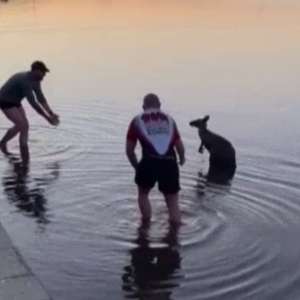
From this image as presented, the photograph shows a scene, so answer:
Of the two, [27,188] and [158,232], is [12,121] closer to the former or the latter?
[27,188]

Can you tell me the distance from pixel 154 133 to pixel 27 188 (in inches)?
113

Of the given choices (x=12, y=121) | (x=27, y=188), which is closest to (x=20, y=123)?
(x=12, y=121)

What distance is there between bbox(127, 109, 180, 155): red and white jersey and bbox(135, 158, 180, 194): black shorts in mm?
131

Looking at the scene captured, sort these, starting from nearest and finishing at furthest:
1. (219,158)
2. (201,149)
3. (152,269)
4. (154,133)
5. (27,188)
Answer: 1. (152,269)
2. (154,133)
3. (27,188)
4. (219,158)
5. (201,149)

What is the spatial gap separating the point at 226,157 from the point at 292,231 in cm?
301

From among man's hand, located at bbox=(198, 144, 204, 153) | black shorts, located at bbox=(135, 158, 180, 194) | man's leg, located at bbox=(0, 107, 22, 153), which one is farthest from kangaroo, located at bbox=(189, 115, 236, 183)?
man's leg, located at bbox=(0, 107, 22, 153)

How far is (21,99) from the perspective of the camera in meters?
Answer: 14.9

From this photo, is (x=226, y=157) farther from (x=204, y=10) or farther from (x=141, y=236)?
(x=204, y=10)

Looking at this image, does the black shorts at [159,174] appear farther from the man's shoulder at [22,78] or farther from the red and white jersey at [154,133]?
the man's shoulder at [22,78]

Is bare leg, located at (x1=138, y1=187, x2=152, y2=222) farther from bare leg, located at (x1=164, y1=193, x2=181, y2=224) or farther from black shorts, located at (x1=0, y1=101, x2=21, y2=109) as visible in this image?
black shorts, located at (x1=0, y1=101, x2=21, y2=109)

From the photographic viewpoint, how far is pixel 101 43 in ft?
98.3

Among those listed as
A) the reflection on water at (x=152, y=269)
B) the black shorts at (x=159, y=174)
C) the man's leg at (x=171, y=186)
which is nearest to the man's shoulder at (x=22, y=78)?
the black shorts at (x=159, y=174)

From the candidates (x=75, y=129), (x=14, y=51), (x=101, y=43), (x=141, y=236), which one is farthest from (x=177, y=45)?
(x=141, y=236)

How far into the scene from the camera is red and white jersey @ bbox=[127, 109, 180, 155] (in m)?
10.5
